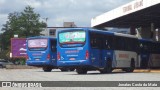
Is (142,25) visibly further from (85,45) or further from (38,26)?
(38,26)

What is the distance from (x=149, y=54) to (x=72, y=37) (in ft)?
45.9

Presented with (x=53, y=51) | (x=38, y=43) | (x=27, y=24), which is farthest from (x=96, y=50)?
Answer: (x=27, y=24)

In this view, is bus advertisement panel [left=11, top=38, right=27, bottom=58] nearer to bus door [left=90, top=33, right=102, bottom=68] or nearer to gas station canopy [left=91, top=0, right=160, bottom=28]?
gas station canopy [left=91, top=0, right=160, bottom=28]

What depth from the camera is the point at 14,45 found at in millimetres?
54406

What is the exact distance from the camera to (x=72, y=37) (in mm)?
→ 29922

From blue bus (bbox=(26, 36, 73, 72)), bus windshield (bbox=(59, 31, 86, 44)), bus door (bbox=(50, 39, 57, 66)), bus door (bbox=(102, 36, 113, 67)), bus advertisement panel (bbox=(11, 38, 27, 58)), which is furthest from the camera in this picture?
bus advertisement panel (bbox=(11, 38, 27, 58))

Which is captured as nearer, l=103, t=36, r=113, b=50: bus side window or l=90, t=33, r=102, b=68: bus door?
l=90, t=33, r=102, b=68: bus door

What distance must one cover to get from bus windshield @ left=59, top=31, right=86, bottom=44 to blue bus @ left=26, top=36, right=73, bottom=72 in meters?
7.75

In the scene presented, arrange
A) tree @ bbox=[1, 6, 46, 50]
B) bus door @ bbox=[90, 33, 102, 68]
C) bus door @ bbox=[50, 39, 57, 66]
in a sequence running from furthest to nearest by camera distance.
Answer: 1. tree @ bbox=[1, 6, 46, 50]
2. bus door @ bbox=[50, 39, 57, 66]
3. bus door @ bbox=[90, 33, 102, 68]

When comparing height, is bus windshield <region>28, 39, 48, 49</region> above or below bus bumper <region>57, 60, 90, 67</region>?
above

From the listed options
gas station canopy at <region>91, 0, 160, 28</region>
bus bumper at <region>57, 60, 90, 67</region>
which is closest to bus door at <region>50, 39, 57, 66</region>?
gas station canopy at <region>91, 0, 160, 28</region>

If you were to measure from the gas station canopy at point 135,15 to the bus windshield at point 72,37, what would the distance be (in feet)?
29.1

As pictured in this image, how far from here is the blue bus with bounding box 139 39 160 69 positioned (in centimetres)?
3991

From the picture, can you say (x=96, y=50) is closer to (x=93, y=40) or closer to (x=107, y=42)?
(x=93, y=40)
